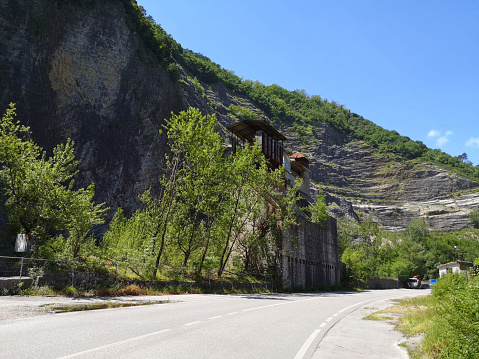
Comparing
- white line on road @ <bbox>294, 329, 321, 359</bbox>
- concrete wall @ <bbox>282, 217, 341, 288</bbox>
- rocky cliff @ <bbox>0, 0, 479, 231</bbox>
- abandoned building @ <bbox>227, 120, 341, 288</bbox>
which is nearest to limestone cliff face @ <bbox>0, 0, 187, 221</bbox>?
rocky cliff @ <bbox>0, 0, 479, 231</bbox>

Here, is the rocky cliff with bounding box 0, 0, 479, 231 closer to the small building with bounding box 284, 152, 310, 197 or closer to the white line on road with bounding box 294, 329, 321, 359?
the small building with bounding box 284, 152, 310, 197

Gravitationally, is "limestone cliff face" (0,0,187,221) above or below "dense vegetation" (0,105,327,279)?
above

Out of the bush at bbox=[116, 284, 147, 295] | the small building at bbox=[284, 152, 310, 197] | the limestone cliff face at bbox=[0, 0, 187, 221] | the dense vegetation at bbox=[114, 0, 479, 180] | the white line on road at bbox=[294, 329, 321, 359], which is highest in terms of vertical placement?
the dense vegetation at bbox=[114, 0, 479, 180]

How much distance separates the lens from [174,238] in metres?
26.5

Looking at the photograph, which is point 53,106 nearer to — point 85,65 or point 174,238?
point 85,65

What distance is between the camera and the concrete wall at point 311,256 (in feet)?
119

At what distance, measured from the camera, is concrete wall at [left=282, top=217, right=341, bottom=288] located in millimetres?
36344

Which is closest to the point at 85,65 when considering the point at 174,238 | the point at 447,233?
the point at 174,238

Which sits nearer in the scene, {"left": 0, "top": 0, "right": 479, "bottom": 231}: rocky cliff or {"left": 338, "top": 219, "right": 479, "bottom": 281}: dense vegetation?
{"left": 0, "top": 0, "right": 479, "bottom": 231}: rocky cliff

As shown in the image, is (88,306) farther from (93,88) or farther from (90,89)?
(93,88)

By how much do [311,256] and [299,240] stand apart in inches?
A: 186

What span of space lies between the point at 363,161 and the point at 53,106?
139 meters

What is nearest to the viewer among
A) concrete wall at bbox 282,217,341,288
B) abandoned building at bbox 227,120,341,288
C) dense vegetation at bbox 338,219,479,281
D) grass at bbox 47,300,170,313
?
grass at bbox 47,300,170,313

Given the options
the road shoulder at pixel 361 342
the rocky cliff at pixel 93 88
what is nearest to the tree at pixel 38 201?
the road shoulder at pixel 361 342
